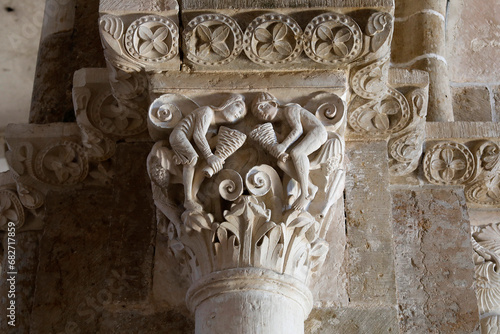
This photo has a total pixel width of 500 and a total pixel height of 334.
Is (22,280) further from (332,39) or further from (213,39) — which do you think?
(332,39)

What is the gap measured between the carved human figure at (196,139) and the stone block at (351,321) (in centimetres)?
57

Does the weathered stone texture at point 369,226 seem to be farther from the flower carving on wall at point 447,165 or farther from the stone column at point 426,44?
the stone column at point 426,44

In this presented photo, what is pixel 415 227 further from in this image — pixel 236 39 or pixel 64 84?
pixel 64 84

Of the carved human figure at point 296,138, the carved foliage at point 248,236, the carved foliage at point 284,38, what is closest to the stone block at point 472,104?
the carved foliage at point 284,38

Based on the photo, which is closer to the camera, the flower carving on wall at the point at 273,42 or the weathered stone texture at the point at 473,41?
the flower carving on wall at the point at 273,42

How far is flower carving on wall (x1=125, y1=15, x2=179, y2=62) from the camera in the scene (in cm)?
269

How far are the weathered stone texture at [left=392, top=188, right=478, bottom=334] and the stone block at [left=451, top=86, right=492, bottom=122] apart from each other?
1.74 ft

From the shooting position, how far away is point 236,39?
269 centimetres

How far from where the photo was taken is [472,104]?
3646 millimetres

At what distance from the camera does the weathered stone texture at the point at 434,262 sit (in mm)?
2938

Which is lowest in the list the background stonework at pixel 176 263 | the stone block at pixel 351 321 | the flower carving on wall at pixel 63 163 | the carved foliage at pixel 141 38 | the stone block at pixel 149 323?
the stone block at pixel 149 323

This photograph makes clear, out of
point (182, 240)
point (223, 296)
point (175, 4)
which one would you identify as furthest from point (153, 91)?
point (223, 296)

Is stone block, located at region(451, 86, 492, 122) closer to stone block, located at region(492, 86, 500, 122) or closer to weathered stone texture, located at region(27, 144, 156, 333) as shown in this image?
stone block, located at region(492, 86, 500, 122)

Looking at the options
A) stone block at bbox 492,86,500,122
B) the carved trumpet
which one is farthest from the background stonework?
the carved trumpet
